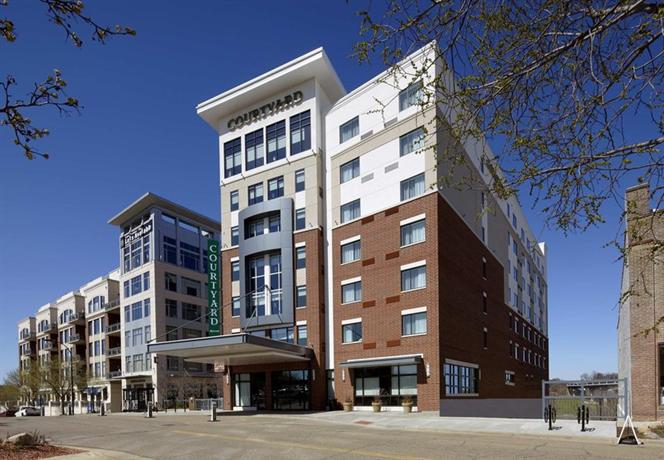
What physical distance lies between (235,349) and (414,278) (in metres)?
12.7

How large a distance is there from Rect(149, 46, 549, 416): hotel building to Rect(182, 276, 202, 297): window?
27826 millimetres

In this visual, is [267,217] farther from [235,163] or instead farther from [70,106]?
[70,106]

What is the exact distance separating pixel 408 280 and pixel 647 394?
602 inches

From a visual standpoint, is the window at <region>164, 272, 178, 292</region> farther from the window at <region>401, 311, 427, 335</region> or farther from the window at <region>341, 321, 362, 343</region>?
the window at <region>401, 311, 427, 335</region>

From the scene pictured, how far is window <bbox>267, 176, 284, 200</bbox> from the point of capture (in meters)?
42.2

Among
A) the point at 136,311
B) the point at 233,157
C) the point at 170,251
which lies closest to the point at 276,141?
the point at 233,157

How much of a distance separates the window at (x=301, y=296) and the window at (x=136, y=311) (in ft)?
114

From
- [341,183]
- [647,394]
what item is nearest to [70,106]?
[647,394]

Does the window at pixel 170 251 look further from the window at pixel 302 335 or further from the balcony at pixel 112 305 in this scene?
the window at pixel 302 335

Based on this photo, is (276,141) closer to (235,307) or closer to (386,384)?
(235,307)

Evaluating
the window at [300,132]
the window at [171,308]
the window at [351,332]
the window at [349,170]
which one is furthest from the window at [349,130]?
the window at [171,308]

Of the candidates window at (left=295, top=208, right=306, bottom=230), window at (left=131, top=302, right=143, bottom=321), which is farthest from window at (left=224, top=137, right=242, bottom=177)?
window at (left=131, top=302, right=143, bottom=321)

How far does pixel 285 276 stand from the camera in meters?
40.3

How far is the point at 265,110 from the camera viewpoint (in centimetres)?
4362
